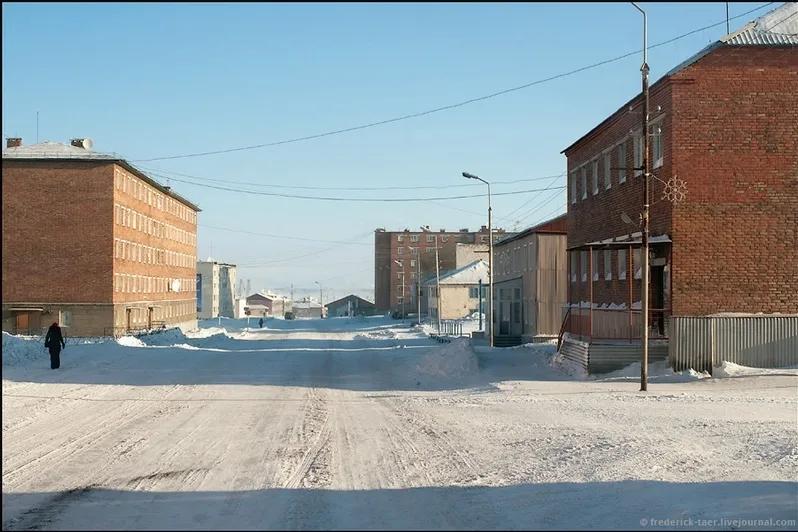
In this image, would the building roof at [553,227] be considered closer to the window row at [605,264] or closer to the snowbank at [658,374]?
the window row at [605,264]

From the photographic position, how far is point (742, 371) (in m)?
23.6

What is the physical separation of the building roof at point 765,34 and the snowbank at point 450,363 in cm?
1047

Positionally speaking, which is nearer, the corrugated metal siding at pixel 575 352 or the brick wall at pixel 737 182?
the brick wall at pixel 737 182

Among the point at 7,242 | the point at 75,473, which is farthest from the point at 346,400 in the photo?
the point at 7,242

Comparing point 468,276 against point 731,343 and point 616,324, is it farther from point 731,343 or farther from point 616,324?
point 731,343

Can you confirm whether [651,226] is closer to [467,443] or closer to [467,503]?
[467,443]

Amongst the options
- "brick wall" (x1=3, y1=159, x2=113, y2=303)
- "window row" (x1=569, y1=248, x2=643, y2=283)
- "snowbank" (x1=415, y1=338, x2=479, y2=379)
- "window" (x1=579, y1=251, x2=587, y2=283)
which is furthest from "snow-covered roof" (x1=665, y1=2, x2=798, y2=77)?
"brick wall" (x1=3, y1=159, x2=113, y2=303)

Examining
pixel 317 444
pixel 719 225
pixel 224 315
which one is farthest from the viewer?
pixel 224 315

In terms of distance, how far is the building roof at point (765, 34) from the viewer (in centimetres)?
2523

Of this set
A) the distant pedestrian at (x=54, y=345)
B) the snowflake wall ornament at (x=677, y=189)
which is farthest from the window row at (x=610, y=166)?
the distant pedestrian at (x=54, y=345)

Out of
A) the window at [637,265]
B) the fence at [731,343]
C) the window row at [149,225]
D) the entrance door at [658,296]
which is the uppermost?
the window row at [149,225]

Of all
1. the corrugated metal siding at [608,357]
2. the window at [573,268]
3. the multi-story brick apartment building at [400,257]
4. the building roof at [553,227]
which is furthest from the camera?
the multi-story brick apartment building at [400,257]

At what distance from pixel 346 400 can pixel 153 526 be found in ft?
42.1

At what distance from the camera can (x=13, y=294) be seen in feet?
205
